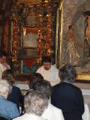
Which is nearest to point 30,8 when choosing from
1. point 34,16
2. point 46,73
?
point 34,16

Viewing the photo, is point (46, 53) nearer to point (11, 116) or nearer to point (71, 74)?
point (71, 74)

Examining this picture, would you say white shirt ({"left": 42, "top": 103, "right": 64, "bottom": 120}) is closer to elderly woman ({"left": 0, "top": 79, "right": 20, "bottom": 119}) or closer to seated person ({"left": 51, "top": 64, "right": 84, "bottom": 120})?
elderly woman ({"left": 0, "top": 79, "right": 20, "bottom": 119})

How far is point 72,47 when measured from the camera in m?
13.6

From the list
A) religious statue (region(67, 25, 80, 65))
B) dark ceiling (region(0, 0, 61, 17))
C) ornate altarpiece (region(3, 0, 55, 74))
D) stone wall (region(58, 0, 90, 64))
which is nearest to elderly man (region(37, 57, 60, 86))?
stone wall (region(58, 0, 90, 64))

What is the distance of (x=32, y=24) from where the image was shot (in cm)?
1416

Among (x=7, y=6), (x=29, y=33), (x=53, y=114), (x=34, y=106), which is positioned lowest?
(x=53, y=114)

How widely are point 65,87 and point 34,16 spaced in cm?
828

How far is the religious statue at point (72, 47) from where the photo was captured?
1345 centimetres

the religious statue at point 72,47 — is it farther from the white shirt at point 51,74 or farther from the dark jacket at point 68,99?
the dark jacket at point 68,99

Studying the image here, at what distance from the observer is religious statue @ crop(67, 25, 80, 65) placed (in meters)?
13.4

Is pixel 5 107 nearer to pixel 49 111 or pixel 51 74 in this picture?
pixel 49 111

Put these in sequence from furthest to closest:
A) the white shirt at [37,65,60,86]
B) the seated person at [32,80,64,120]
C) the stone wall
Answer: the stone wall → the white shirt at [37,65,60,86] → the seated person at [32,80,64,120]

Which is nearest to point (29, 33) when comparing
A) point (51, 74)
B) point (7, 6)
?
point (7, 6)

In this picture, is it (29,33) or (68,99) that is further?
(29,33)
